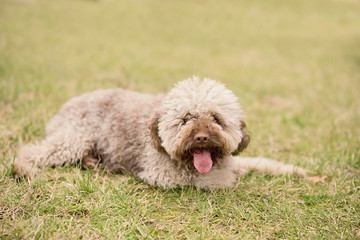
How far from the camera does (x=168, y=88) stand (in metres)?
7.03

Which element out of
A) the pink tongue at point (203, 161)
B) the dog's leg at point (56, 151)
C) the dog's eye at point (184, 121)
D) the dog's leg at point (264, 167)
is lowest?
the dog's leg at point (56, 151)

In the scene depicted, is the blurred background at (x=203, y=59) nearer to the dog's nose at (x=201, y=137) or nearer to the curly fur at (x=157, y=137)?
the curly fur at (x=157, y=137)

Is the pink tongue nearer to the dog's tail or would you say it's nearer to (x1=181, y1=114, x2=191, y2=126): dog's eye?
(x1=181, y1=114, x2=191, y2=126): dog's eye

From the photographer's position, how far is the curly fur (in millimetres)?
3115

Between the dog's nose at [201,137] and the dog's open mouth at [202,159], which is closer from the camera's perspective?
the dog's nose at [201,137]

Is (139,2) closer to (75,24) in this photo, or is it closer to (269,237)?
(75,24)

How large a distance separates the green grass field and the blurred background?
0.12 ft

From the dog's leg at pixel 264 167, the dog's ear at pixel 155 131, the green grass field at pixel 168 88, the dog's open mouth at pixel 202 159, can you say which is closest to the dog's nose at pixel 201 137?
the dog's open mouth at pixel 202 159

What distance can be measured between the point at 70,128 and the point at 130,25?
12182 millimetres

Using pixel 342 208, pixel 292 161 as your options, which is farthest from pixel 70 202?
pixel 292 161

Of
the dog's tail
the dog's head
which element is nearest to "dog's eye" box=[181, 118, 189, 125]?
the dog's head

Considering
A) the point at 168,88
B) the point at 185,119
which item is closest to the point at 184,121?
the point at 185,119

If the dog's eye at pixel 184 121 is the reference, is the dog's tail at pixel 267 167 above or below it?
below

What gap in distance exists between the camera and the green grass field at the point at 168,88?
9.22 feet
